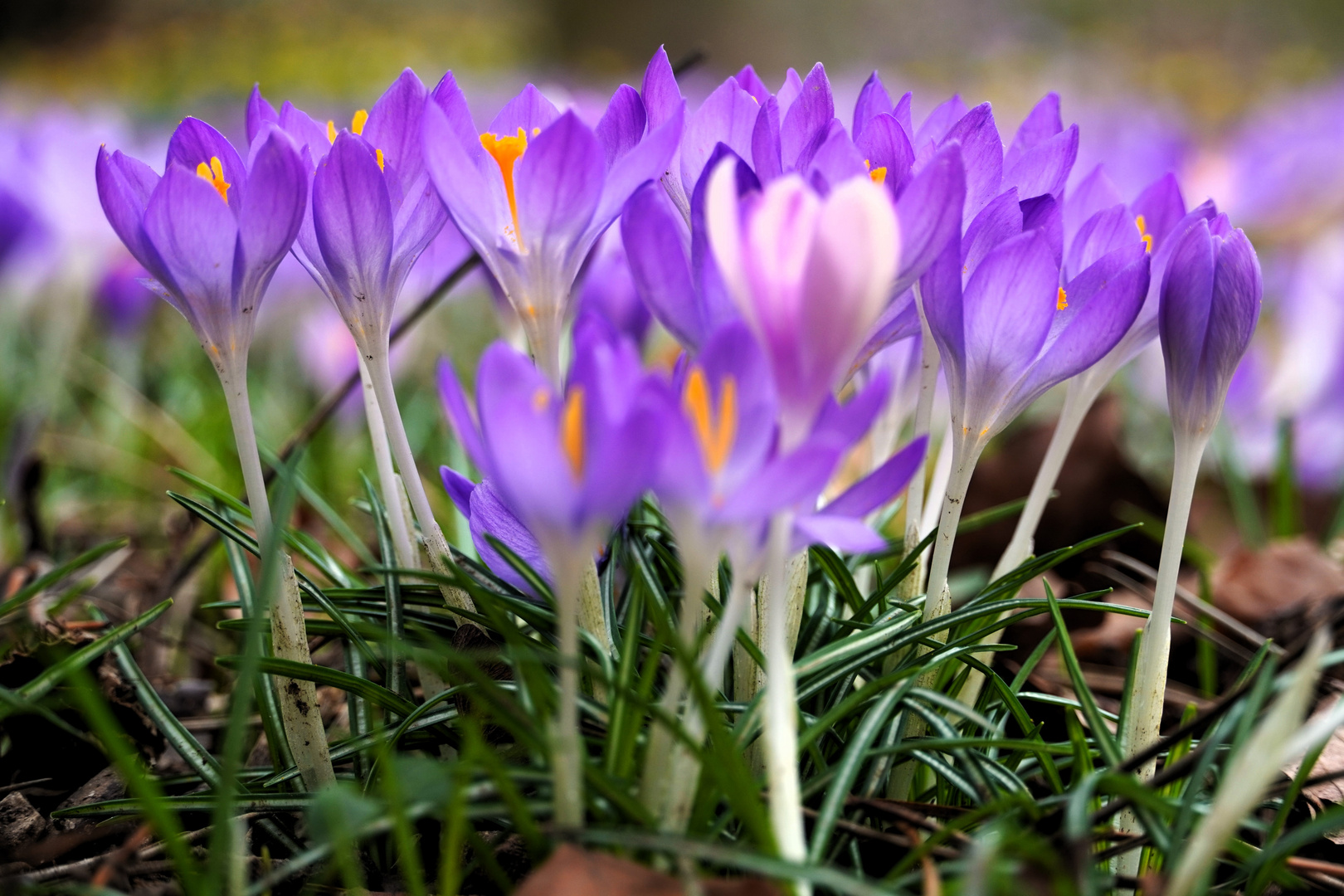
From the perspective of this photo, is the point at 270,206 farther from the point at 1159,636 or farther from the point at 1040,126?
the point at 1159,636

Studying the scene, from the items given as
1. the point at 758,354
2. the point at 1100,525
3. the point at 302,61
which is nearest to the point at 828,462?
the point at 758,354

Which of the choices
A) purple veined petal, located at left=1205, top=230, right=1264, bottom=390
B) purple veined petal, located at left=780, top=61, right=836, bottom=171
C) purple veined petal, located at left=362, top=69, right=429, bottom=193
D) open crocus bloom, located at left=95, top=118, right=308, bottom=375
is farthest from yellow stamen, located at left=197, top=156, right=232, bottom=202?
purple veined petal, located at left=1205, top=230, right=1264, bottom=390

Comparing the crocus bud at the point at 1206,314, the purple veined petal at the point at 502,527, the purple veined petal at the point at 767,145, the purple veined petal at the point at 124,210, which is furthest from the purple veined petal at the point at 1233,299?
the purple veined petal at the point at 124,210

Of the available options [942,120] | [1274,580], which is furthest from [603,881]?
[1274,580]

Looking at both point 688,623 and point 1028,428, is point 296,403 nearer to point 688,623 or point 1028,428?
point 1028,428

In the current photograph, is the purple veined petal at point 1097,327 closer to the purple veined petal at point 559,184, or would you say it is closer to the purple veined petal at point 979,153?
the purple veined petal at point 979,153

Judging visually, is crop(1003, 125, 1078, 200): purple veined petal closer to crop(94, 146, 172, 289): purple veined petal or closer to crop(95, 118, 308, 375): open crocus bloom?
crop(95, 118, 308, 375): open crocus bloom

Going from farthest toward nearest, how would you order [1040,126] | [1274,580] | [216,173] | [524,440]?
1. [1274,580]
2. [1040,126]
3. [216,173]
4. [524,440]

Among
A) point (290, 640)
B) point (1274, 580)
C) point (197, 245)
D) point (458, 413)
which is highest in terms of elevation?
point (197, 245)
